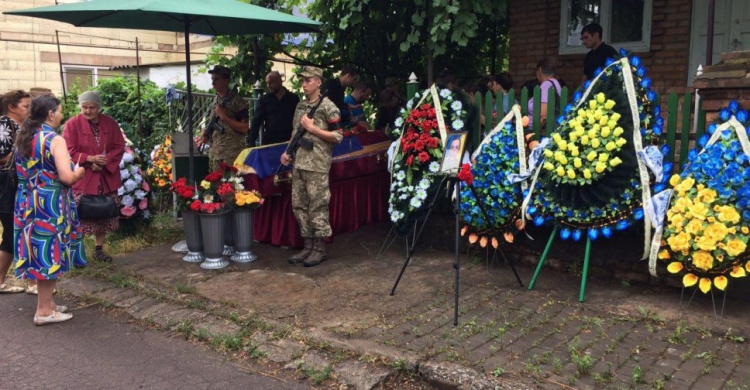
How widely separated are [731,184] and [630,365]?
4.96 ft

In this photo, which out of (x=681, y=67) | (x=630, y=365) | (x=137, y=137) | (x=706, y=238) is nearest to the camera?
(x=630, y=365)

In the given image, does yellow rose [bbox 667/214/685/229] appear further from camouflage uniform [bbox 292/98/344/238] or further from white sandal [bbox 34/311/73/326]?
white sandal [bbox 34/311/73/326]

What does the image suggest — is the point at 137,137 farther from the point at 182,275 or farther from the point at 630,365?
the point at 630,365

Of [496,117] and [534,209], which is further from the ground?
[496,117]

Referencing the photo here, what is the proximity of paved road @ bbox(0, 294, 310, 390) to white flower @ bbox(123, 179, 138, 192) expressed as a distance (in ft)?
7.36

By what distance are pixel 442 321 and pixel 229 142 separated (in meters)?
3.63

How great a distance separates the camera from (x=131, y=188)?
273 inches

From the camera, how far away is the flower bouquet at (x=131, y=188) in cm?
693

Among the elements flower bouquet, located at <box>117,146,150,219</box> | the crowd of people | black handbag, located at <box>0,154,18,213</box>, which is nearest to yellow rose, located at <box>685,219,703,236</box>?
the crowd of people

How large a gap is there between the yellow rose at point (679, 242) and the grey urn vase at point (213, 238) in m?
3.95

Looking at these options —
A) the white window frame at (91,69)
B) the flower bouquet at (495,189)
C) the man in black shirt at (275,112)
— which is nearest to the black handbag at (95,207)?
the man in black shirt at (275,112)

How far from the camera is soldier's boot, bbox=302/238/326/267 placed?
5945 millimetres

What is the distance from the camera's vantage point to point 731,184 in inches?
163

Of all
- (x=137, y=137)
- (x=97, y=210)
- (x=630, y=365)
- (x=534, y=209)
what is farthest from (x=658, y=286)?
(x=137, y=137)
